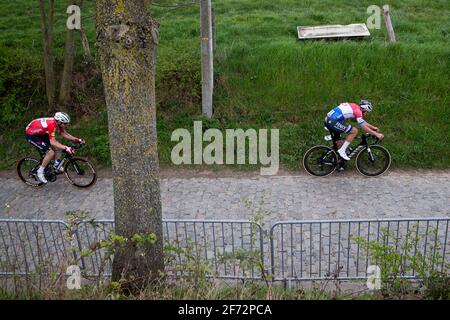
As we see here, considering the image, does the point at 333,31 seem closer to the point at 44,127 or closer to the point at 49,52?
the point at 49,52

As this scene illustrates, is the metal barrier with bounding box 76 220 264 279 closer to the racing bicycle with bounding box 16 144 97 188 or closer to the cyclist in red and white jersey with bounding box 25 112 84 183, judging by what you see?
the racing bicycle with bounding box 16 144 97 188

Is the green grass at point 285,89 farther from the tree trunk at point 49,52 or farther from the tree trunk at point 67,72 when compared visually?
the tree trunk at point 49,52

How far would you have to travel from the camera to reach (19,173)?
9.73 metres

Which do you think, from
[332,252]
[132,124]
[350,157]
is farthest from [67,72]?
[332,252]

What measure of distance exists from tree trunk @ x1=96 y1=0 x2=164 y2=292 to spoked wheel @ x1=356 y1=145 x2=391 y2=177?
5.53 m

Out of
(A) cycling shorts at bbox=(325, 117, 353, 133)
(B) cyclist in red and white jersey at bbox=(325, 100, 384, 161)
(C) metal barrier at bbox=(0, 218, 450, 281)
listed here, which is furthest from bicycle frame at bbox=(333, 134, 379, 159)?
(C) metal barrier at bbox=(0, 218, 450, 281)

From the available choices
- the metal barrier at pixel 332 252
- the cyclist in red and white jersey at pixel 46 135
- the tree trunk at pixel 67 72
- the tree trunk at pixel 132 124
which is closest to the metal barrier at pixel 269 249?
the metal barrier at pixel 332 252

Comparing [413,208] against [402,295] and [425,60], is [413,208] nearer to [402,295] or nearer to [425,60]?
[402,295]

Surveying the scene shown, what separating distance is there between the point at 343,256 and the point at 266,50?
7.22m

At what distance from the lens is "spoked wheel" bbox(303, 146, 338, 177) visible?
9523 mm

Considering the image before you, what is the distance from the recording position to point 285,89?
11.6m

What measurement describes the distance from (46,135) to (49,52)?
9.58 ft

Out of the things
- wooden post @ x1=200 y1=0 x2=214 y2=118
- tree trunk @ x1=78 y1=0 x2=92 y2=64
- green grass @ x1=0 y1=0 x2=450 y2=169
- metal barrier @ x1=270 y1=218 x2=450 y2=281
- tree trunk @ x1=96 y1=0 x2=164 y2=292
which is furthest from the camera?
tree trunk @ x1=78 y1=0 x2=92 y2=64

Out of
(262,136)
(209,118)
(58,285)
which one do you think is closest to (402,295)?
(58,285)
